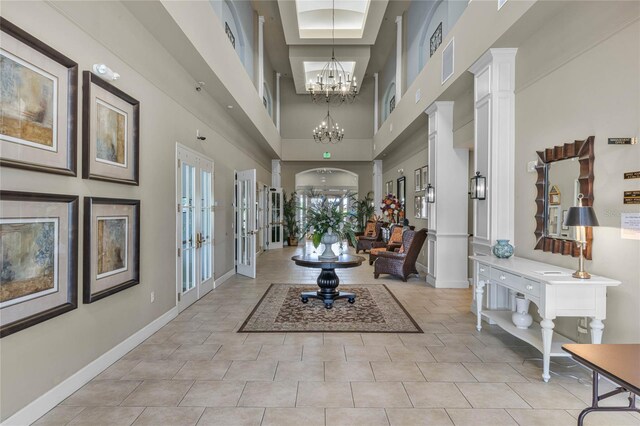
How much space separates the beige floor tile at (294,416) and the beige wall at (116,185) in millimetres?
1601

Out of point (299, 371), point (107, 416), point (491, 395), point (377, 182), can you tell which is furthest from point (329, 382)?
point (377, 182)

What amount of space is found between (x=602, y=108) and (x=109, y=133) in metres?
4.34

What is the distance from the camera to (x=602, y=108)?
3.11m

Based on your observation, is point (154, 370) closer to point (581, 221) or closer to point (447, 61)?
point (581, 221)

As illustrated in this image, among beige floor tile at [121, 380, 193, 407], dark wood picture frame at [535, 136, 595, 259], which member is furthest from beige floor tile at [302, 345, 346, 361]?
dark wood picture frame at [535, 136, 595, 259]

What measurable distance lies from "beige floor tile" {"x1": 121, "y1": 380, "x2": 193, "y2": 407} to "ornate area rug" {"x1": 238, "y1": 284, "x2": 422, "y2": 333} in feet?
4.55

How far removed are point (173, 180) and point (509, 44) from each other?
14.7 feet

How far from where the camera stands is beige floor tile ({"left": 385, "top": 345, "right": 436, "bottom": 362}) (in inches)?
142

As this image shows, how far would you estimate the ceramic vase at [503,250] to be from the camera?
4164 mm

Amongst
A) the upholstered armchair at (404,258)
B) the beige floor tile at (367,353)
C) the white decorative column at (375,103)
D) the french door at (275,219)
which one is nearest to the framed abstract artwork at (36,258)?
the beige floor tile at (367,353)

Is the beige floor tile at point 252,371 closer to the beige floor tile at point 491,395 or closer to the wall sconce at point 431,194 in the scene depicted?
the beige floor tile at point 491,395

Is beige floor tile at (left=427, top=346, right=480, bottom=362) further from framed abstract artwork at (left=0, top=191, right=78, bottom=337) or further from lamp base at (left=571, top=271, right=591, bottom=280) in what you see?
framed abstract artwork at (left=0, top=191, right=78, bottom=337)

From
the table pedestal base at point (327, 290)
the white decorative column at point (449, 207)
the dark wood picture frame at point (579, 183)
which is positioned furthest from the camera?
the white decorative column at point (449, 207)

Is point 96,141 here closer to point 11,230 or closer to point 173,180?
point 11,230
